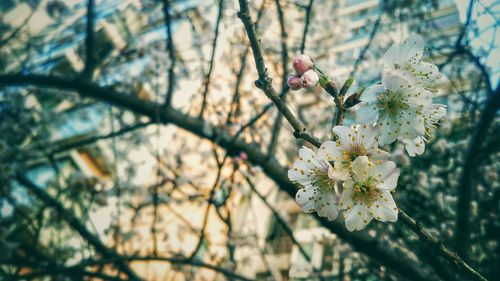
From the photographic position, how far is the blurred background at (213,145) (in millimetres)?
2871

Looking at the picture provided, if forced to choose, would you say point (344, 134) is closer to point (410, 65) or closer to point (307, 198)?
point (307, 198)

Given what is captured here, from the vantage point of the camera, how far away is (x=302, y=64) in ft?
3.95

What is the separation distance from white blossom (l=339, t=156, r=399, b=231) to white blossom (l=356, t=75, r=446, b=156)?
0.33 ft

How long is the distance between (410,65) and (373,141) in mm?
360

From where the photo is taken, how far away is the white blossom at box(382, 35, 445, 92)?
120cm

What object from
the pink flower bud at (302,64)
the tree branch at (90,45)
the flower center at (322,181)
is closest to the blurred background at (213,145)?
the tree branch at (90,45)

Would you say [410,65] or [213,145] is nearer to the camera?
[410,65]

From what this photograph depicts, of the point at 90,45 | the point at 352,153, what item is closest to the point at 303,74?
the point at 352,153

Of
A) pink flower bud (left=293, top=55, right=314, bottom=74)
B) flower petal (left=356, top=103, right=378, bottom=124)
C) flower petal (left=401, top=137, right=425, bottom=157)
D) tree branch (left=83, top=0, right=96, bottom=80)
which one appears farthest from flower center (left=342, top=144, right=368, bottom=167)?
tree branch (left=83, top=0, right=96, bottom=80)

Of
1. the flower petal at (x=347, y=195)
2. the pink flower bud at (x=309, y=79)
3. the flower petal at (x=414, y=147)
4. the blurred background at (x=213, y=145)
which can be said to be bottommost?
the flower petal at (x=347, y=195)

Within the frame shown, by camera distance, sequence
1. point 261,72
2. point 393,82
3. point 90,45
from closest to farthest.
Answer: point 261,72
point 393,82
point 90,45

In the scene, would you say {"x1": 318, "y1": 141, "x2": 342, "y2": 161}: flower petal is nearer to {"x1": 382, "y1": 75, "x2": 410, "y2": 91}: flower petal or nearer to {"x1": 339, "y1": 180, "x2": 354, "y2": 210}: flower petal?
{"x1": 339, "y1": 180, "x2": 354, "y2": 210}: flower petal

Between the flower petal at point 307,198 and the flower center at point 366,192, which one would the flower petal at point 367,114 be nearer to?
the flower center at point 366,192

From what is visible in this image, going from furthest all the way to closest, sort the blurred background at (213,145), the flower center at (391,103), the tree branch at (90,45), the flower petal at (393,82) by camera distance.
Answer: the tree branch at (90,45)
the blurred background at (213,145)
the flower center at (391,103)
the flower petal at (393,82)
